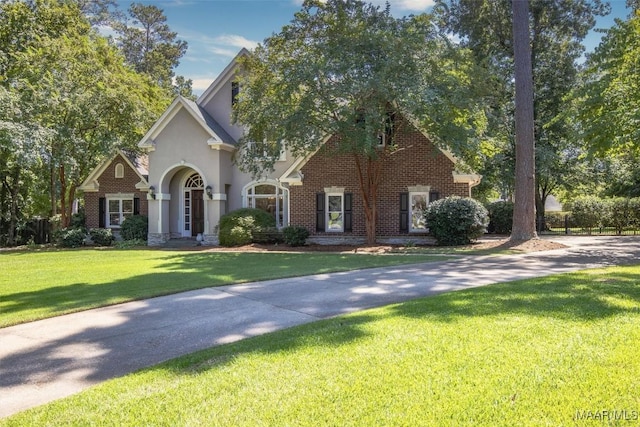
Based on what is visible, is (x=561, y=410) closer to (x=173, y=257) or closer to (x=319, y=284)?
(x=319, y=284)

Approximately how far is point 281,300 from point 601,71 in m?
14.1

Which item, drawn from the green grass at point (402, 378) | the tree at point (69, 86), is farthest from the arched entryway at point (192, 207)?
the green grass at point (402, 378)

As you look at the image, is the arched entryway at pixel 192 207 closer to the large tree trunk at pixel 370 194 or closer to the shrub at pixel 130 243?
the shrub at pixel 130 243

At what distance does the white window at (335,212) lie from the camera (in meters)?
21.0

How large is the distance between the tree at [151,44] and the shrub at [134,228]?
780 inches

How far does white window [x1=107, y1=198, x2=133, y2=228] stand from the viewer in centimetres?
2508

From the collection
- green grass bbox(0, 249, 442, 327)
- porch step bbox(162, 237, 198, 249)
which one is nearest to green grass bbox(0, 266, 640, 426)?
green grass bbox(0, 249, 442, 327)

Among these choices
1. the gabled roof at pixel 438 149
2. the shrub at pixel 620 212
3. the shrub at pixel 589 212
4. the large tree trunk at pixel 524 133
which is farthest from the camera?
the shrub at pixel 589 212

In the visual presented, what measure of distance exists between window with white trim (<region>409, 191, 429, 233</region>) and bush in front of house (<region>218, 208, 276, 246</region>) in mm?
6478

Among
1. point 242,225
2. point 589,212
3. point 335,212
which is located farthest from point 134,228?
point 589,212

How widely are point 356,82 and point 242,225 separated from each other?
882cm

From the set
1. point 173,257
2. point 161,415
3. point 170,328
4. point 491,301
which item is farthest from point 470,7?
point 161,415

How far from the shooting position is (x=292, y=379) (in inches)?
162

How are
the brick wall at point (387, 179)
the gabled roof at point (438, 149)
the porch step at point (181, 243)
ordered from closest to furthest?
the gabled roof at point (438, 149), the brick wall at point (387, 179), the porch step at point (181, 243)
